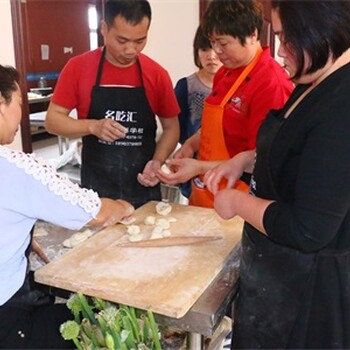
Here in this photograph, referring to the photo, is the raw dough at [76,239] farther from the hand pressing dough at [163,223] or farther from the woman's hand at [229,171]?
the woman's hand at [229,171]

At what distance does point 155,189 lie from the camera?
70.7 inches

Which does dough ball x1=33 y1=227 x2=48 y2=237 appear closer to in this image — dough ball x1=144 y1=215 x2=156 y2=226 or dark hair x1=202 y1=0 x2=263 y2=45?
dough ball x1=144 y1=215 x2=156 y2=226

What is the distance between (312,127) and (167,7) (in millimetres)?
2356

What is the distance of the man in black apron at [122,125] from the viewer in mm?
1509

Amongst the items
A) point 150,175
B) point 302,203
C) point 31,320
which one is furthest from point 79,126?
point 302,203

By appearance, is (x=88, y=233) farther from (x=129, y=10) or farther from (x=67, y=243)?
(x=129, y=10)

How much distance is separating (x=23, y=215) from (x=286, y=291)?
594mm

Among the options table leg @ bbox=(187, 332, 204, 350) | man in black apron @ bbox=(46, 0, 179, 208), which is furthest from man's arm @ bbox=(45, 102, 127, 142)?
table leg @ bbox=(187, 332, 204, 350)

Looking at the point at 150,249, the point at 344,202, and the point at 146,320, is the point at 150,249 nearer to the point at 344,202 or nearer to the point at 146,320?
the point at 146,320

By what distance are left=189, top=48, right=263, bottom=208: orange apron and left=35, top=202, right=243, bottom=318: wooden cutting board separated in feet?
1.07

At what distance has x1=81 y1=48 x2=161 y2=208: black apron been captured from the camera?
165cm

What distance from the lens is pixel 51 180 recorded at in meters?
0.95

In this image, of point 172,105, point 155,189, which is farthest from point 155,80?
point 155,189

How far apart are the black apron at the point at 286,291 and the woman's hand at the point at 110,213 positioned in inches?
14.6
